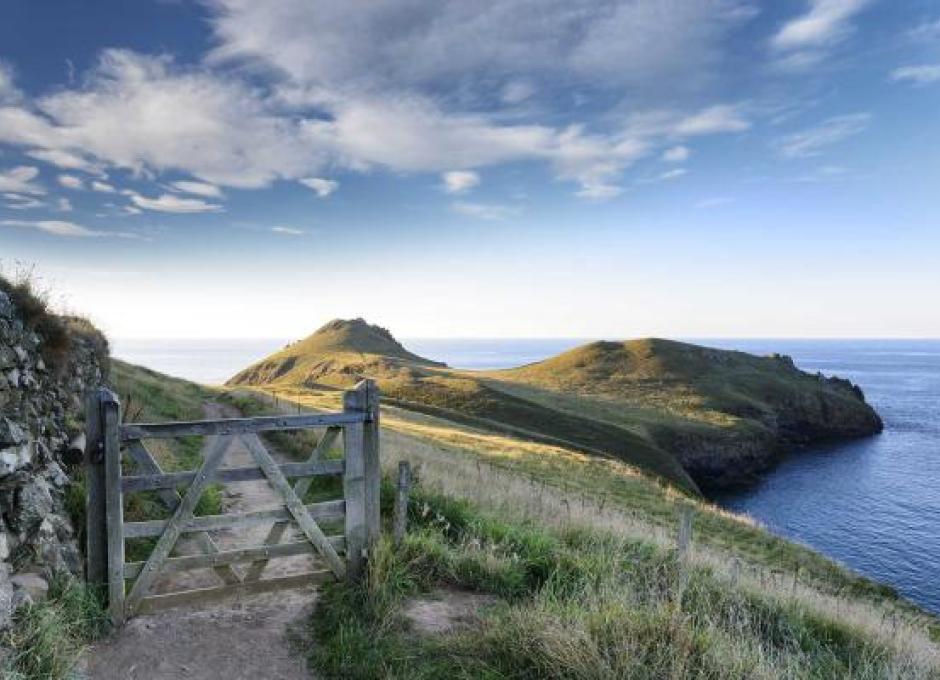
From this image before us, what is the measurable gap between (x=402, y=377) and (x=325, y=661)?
247 ft

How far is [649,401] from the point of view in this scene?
267 feet

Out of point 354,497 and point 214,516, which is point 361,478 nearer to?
point 354,497

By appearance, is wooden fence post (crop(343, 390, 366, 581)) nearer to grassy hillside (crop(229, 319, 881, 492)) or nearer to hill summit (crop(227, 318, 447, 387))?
grassy hillside (crop(229, 319, 881, 492))

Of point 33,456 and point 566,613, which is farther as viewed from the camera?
point 33,456

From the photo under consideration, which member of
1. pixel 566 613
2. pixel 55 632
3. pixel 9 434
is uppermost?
pixel 9 434

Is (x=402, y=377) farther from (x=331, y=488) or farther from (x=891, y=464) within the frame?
(x=331, y=488)

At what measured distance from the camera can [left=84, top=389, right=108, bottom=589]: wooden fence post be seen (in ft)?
23.4

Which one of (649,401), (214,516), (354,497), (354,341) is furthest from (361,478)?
(354,341)

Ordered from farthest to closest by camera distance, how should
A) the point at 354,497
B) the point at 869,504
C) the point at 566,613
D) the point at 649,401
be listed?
the point at 649,401
the point at 869,504
the point at 354,497
the point at 566,613

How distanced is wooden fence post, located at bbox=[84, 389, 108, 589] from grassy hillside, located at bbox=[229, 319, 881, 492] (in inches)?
1878

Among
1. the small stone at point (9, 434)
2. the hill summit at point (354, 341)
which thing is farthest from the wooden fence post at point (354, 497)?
the hill summit at point (354, 341)

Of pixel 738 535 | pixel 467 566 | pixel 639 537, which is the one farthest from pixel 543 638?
pixel 738 535

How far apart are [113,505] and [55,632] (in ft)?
5.78

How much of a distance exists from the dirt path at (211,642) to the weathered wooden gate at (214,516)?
0.24 metres
